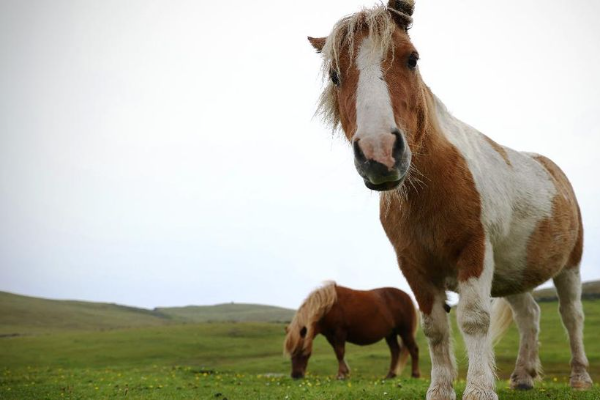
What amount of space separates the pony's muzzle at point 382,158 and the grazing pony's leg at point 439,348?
2.17 metres

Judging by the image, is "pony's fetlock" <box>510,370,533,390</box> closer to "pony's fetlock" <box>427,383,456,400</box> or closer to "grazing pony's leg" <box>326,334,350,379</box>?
"pony's fetlock" <box>427,383,456,400</box>

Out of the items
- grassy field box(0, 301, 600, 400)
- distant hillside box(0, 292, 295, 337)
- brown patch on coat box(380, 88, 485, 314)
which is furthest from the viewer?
distant hillside box(0, 292, 295, 337)

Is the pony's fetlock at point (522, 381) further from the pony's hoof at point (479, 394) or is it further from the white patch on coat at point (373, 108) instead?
the white patch on coat at point (373, 108)

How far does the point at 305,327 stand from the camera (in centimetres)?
1559

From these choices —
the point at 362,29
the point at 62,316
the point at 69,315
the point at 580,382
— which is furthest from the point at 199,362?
the point at 69,315

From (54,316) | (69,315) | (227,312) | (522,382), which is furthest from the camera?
(227,312)

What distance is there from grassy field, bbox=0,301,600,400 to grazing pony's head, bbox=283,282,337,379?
642mm

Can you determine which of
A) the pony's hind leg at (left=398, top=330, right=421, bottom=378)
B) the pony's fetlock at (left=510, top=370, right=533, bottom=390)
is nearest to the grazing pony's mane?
the pony's fetlock at (left=510, top=370, right=533, bottom=390)

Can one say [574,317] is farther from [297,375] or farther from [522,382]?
[297,375]

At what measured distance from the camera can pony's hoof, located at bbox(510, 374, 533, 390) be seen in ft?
26.9

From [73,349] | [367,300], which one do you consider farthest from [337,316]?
[73,349]

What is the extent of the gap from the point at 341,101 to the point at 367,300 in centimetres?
1266

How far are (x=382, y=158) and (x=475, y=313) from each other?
6.53ft

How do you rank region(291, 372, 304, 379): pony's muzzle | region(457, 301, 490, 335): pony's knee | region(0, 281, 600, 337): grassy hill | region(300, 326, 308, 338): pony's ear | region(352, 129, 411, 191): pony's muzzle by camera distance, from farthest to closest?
region(0, 281, 600, 337): grassy hill → region(300, 326, 308, 338): pony's ear → region(291, 372, 304, 379): pony's muzzle → region(457, 301, 490, 335): pony's knee → region(352, 129, 411, 191): pony's muzzle
